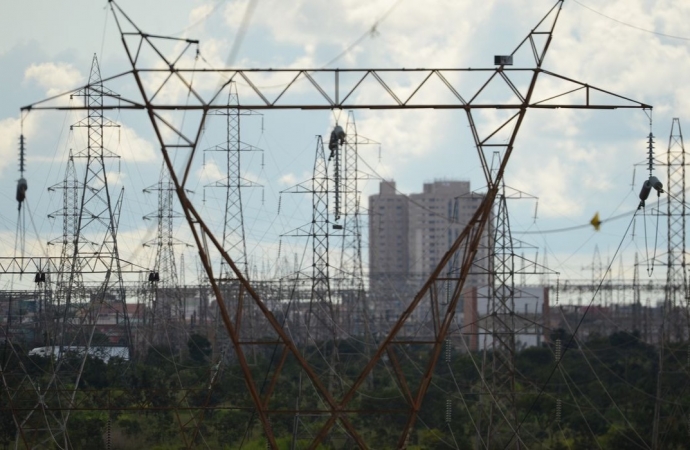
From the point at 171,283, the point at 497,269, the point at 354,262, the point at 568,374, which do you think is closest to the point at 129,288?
the point at 171,283

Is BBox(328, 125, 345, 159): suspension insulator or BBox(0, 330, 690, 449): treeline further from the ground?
BBox(328, 125, 345, 159): suspension insulator

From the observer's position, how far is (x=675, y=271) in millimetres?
44781

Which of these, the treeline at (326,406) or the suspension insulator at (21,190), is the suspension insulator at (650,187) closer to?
the treeline at (326,406)

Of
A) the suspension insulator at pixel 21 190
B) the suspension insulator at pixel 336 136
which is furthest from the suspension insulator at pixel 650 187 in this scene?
the suspension insulator at pixel 21 190

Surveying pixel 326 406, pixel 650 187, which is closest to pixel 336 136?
pixel 650 187

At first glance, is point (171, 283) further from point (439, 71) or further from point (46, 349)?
point (439, 71)

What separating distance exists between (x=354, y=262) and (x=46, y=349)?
12195mm

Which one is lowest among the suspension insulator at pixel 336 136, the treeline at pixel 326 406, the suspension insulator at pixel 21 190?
the treeline at pixel 326 406

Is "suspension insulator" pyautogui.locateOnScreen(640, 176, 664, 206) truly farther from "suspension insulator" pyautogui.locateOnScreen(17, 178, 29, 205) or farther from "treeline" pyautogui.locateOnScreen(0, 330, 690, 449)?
"suspension insulator" pyautogui.locateOnScreen(17, 178, 29, 205)

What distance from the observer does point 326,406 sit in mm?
45250

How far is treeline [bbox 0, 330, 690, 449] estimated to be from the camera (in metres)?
37.0

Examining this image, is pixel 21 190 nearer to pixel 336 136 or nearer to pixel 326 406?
pixel 336 136

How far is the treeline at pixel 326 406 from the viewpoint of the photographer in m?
37.0

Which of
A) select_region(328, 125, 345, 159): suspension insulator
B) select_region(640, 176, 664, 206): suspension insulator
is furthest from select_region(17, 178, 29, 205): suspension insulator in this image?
select_region(640, 176, 664, 206): suspension insulator
